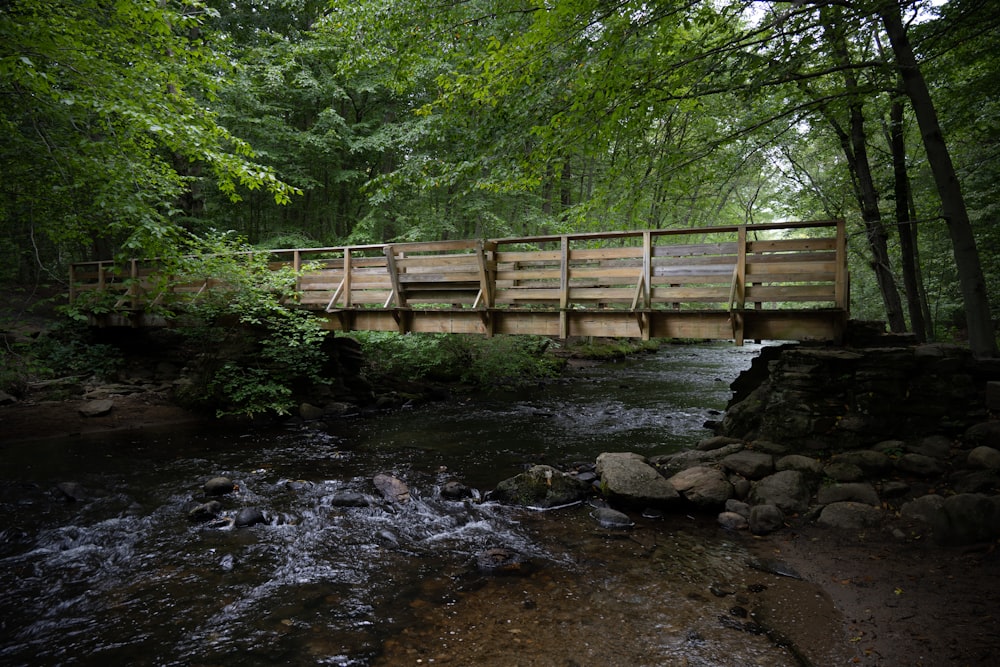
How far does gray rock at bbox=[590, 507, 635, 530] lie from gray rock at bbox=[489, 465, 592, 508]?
0.56m

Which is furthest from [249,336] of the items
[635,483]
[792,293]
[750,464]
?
[792,293]

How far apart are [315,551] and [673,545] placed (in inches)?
157

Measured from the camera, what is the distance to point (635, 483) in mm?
6883

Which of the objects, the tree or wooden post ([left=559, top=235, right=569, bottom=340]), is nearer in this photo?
the tree

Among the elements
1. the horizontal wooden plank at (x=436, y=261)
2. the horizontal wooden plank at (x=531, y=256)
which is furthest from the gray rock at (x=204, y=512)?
the horizontal wooden plank at (x=531, y=256)

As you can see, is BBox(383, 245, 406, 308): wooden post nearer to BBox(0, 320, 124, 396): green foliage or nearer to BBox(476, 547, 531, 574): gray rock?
BBox(476, 547, 531, 574): gray rock

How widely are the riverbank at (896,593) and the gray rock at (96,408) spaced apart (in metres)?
13.1

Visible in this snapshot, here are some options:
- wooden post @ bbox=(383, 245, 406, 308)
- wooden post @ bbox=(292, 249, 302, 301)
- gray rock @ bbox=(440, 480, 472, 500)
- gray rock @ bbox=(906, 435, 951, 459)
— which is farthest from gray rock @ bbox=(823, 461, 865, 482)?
wooden post @ bbox=(292, 249, 302, 301)

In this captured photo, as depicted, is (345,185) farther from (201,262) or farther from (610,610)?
(610,610)

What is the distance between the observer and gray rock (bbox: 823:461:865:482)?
257 inches

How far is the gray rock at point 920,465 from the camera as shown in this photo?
6191 mm

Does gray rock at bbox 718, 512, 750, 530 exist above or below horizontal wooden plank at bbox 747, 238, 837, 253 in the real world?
below

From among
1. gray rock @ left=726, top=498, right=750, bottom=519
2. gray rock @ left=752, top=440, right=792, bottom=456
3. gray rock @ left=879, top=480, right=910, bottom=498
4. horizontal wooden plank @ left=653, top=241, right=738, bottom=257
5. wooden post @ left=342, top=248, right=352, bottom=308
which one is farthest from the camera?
wooden post @ left=342, top=248, right=352, bottom=308

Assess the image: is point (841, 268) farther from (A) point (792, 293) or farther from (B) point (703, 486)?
(B) point (703, 486)
